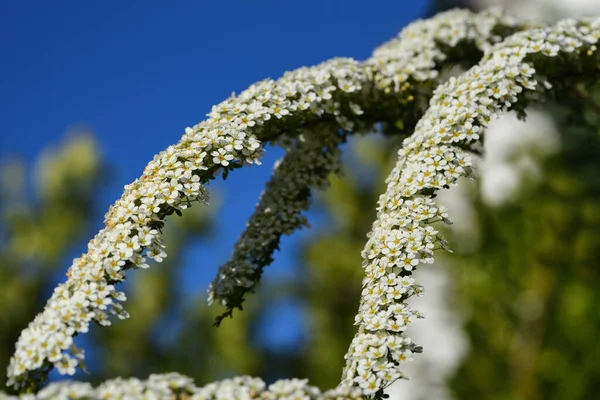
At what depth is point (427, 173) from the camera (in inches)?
111

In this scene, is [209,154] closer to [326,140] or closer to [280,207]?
[280,207]

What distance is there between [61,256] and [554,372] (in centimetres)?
759

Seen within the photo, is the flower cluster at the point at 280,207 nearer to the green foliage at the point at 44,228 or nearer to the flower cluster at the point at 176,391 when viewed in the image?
the flower cluster at the point at 176,391

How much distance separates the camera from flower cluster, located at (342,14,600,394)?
7.89ft

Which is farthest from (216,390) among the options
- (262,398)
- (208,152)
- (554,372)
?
(554,372)

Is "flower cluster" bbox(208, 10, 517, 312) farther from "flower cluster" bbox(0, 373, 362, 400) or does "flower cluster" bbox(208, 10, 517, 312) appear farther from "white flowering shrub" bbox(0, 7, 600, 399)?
"flower cluster" bbox(0, 373, 362, 400)

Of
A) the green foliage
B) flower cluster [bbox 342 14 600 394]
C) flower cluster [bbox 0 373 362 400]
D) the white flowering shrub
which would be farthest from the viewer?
the green foliage

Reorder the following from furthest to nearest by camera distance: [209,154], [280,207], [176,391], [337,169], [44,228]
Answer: [44,228] < [337,169] < [280,207] < [209,154] < [176,391]

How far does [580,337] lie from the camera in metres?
7.14

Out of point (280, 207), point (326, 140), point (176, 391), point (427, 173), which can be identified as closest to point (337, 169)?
point (326, 140)

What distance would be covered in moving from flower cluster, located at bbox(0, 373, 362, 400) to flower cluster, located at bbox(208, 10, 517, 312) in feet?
4.28

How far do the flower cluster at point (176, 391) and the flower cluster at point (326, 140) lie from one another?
1305 mm

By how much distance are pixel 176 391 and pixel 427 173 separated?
4.77ft

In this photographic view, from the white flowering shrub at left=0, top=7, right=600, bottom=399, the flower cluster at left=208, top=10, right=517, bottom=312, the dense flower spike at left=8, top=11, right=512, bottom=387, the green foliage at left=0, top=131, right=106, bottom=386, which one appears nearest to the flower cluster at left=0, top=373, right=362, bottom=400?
the white flowering shrub at left=0, top=7, right=600, bottom=399
